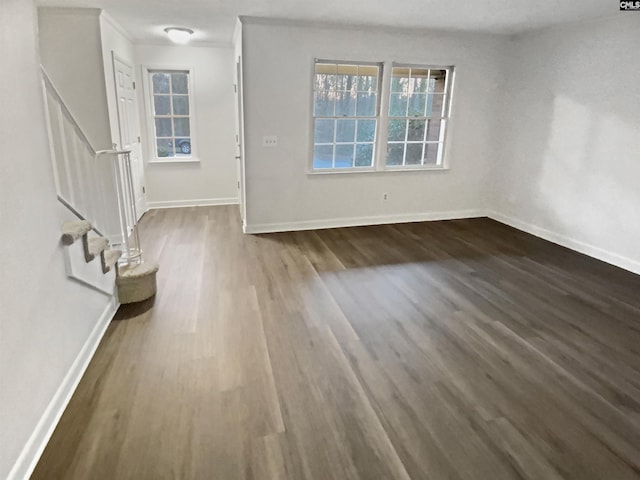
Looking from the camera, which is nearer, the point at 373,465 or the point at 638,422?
the point at 373,465

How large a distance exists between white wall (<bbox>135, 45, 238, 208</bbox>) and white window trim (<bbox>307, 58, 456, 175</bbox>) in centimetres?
196

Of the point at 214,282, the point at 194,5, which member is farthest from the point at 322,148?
the point at 214,282

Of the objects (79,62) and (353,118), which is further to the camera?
(353,118)

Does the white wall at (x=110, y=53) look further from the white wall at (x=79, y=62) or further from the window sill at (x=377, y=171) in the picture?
the window sill at (x=377, y=171)

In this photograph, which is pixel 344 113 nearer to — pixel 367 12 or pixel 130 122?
pixel 367 12

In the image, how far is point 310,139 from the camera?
4.98 metres

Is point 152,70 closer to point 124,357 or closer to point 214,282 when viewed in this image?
point 214,282

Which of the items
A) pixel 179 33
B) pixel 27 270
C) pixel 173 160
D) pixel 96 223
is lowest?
pixel 96 223

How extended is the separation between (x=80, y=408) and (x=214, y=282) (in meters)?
1.65

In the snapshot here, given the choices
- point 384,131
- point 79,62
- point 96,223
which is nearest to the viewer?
point 96,223

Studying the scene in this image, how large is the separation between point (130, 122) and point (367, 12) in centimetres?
334

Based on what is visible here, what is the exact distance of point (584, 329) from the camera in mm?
2900

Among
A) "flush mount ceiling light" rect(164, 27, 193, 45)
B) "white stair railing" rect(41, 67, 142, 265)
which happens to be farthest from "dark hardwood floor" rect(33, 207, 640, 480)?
"flush mount ceiling light" rect(164, 27, 193, 45)

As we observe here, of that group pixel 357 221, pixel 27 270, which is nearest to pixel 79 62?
pixel 27 270
